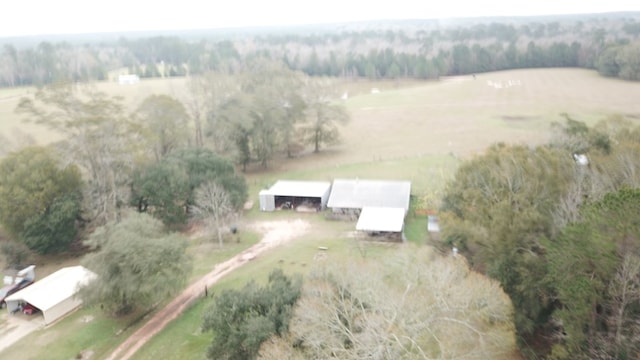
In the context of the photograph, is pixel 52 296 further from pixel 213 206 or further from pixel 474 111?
pixel 474 111

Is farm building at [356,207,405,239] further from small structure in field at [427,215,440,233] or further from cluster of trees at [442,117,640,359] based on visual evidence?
cluster of trees at [442,117,640,359]

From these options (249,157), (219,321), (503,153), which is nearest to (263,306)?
(219,321)

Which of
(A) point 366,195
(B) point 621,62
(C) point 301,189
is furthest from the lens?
(B) point 621,62

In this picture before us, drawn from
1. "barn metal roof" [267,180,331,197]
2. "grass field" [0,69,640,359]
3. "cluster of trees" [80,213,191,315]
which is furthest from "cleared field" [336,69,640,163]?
"cluster of trees" [80,213,191,315]

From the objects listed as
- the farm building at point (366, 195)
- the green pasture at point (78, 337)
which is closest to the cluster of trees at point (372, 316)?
the green pasture at point (78, 337)

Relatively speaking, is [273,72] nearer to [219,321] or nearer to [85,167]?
[85,167]

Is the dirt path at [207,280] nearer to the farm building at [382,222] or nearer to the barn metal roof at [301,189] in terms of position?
the barn metal roof at [301,189]

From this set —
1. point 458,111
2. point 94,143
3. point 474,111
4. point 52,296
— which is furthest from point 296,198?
point 474,111
